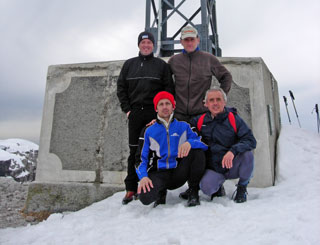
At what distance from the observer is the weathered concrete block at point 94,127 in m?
3.20

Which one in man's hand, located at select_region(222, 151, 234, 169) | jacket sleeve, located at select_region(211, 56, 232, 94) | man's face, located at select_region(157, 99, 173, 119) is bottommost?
man's hand, located at select_region(222, 151, 234, 169)

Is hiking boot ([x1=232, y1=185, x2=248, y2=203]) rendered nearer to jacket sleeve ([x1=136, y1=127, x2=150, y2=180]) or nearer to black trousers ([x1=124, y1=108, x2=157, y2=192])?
jacket sleeve ([x1=136, y1=127, x2=150, y2=180])

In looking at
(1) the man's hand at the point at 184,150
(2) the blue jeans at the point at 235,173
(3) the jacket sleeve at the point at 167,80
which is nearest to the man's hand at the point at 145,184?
(1) the man's hand at the point at 184,150

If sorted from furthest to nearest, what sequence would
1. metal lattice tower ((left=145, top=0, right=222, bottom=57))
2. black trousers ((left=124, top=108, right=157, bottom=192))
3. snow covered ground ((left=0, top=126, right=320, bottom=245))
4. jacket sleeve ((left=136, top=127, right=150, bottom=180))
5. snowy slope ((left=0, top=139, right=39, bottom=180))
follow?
1. snowy slope ((left=0, top=139, right=39, bottom=180))
2. metal lattice tower ((left=145, top=0, right=222, bottom=57))
3. black trousers ((left=124, top=108, right=157, bottom=192))
4. jacket sleeve ((left=136, top=127, right=150, bottom=180))
5. snow covered ground ((left=0, top=126, right=320, bottom=245))

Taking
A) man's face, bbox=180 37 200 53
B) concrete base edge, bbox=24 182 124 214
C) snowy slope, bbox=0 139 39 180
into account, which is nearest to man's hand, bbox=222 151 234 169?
man's face, bbox=180 37 200 53

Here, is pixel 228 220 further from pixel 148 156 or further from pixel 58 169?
pixel 58 169

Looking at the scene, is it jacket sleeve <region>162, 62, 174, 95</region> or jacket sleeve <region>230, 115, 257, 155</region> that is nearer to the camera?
jacket sleeve <region>230, 115, 257, 155</region>

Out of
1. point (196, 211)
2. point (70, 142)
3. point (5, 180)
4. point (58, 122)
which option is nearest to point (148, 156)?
point (196, 211)

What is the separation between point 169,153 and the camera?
90.0 inches

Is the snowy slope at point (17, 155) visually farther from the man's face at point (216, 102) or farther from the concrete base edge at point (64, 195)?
the man's face at point (216, 102)

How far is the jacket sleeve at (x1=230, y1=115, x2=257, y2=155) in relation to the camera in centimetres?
220

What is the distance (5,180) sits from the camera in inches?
212

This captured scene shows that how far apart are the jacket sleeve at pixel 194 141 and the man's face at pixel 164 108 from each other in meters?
0.24

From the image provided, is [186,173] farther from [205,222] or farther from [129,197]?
[129,197]
